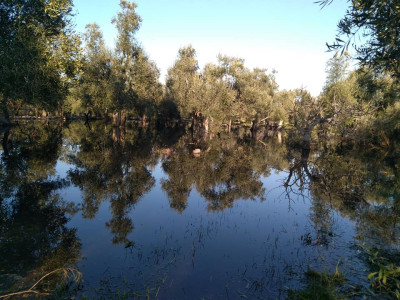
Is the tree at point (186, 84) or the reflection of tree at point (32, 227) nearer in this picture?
the reflection of tree at point (32, 227)

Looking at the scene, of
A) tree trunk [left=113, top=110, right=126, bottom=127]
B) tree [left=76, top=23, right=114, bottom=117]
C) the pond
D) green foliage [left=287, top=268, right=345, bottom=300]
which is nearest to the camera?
green foliage [left=287, top=268, right=345, bottom=300]

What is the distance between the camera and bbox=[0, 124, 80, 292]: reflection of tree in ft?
29.1

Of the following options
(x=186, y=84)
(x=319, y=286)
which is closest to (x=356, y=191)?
(x=319, y=286)

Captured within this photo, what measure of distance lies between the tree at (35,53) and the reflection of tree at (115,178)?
7.29 meters

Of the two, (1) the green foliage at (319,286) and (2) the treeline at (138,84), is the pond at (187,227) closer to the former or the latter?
(1) the green foliage at (319,286)

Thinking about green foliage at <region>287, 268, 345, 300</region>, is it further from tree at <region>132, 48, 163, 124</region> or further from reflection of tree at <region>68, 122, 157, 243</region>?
tree at <region>132, 48, 163, 124</region>

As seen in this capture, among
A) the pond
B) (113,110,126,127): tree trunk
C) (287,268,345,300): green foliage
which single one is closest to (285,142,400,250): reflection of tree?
the pond

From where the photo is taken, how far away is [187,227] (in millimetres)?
13648

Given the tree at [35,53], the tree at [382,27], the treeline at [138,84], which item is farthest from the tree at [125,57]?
the tree at [382,27]

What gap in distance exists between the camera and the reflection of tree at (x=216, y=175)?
19.0 metres

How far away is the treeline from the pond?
8.55m

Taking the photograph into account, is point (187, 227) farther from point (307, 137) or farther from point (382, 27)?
point (307, 137)

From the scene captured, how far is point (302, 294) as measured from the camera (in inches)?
297

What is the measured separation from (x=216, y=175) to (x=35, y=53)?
18.9m
